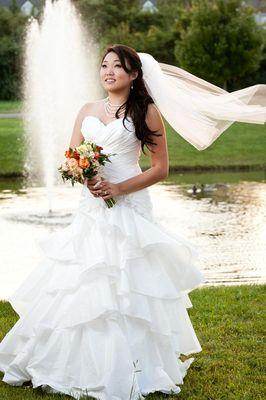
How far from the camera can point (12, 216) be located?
51.9 feet

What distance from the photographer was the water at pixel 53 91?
23.6 meters

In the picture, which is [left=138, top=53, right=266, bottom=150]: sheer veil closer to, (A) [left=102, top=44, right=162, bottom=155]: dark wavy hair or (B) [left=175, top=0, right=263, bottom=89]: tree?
(A) [left=102, top=44, right=162, bottom=155]: dark wavy hair

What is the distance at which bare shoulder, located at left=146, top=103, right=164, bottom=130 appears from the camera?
5.59 m

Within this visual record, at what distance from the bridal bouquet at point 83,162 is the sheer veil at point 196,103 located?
70cm

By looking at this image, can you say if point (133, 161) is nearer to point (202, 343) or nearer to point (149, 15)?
point (202, 343)

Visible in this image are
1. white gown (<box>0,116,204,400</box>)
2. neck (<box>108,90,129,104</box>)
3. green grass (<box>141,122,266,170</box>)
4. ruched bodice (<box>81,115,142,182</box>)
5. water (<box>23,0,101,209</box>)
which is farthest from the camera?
green grass (<box>141,122,266,170</box>)

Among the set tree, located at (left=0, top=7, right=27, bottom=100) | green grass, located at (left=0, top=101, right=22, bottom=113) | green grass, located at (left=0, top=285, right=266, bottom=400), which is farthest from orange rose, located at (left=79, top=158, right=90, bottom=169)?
tree, located at (left=0, top=7, right=27, bottom=100)

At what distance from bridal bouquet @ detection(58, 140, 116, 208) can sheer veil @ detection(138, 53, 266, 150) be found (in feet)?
2.29

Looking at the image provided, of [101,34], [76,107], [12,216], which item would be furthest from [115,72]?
[101,34]

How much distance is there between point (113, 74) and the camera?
18.4 feet

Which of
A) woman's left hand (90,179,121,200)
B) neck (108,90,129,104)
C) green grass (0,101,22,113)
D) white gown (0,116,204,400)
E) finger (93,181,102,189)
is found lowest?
green grass (0,101,22,113)

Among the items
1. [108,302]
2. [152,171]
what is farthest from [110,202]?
[108,302]

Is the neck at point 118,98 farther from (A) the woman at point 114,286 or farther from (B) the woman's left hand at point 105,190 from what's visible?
(B) the woman's left hand at point 105,190

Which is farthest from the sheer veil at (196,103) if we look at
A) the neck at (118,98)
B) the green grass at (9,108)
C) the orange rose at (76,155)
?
the green grass at (9,108)
